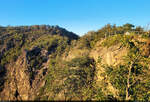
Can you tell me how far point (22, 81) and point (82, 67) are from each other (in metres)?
14.7

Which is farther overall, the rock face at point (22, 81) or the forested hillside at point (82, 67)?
the rock face at point (22, 81)

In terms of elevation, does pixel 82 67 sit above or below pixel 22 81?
above

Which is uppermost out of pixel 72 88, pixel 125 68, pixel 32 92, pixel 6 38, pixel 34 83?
pixel 6 38

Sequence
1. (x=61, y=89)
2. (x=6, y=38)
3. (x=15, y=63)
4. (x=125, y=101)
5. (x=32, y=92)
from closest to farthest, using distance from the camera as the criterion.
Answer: (x=125, y=101) < (x=61, y=89) < (x=32, y=92) < (x=15, y=63) < (x=6, y=38)

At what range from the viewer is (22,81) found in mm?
20078

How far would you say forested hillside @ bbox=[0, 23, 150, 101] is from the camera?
6980 mm

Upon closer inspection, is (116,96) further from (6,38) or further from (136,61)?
(6,38)

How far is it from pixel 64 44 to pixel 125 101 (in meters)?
20.3

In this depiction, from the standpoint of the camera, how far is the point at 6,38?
102 ft

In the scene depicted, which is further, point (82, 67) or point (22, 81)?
point (22, 81)

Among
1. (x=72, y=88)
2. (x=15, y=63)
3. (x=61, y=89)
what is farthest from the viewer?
(x=15, y=63)

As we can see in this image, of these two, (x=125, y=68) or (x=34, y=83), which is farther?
(x=34, y=83)

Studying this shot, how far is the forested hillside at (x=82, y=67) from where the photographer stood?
6.98 meters

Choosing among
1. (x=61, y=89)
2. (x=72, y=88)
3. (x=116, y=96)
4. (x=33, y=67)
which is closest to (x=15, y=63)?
(x=33, y=67)
